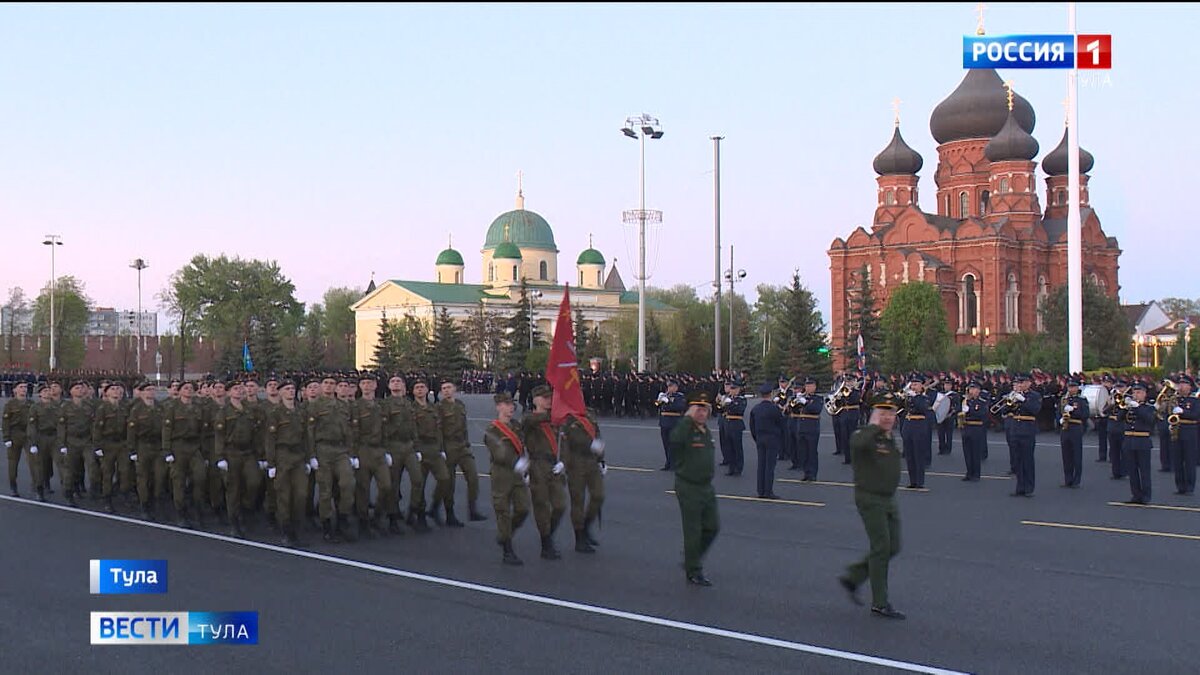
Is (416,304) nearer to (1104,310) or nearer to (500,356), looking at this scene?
(500,356)

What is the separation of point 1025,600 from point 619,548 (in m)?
4.07

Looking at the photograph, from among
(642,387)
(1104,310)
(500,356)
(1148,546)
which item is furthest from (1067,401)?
(500,356)

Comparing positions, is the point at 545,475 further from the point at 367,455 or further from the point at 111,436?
the point at 111,436

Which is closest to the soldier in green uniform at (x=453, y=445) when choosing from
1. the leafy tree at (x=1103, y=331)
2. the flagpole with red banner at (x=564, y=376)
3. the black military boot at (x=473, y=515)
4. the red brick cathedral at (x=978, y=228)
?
the black military boot at (x=473, y=515)

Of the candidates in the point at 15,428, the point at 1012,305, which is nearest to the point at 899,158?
the point at 1012,305

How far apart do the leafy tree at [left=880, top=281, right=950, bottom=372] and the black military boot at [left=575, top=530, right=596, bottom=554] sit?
5531cm

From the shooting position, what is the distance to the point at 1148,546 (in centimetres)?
1116

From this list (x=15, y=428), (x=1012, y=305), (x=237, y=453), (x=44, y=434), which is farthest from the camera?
(x=1012, y=305)

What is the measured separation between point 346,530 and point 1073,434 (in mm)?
11002

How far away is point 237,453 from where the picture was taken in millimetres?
12258

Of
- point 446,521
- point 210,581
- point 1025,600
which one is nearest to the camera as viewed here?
point 1025,600

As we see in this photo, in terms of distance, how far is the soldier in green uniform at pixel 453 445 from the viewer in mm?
12594
